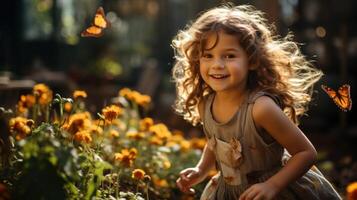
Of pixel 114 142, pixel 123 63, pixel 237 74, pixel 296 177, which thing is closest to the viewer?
pixel 296 177

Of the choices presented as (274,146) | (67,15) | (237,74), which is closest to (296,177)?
(274,146)

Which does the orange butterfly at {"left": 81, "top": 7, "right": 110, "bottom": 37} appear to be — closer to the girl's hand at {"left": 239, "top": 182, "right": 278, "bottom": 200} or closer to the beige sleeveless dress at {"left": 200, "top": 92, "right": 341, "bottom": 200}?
the beige sleeveless dress at {"left": 200, "top": 92, "right": 341, "bottom": 200}

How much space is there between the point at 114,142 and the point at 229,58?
1394 millimetres

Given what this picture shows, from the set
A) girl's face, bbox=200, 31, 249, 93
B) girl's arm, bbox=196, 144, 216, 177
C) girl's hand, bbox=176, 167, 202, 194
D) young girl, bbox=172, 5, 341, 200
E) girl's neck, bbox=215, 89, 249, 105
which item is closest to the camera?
young girl, bbox=172, 5, 341, 200

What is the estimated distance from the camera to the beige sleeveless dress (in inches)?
106

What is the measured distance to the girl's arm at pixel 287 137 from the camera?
8.14 ft

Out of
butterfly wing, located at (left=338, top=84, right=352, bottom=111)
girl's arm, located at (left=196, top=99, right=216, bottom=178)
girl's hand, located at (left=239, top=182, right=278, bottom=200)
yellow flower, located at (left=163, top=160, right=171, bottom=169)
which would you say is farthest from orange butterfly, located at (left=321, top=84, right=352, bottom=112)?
yellow flower, located at (left=163, top=160, right=171, bottom=169)

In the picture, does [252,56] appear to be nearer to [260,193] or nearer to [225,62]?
[225,62]

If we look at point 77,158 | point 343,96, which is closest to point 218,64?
point 343,96

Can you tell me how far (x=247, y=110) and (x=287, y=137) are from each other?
219 mm

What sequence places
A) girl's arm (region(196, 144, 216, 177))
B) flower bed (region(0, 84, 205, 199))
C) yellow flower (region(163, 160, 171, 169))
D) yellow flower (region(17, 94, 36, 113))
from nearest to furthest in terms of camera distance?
flower bed (region(0, 84, 205, 199)) < girl's arm (region(196, 144, 216, 177)) < yellow flower (region(163, 160, 171, 169)) < yellow flower (region(17, 94, 36, 113))

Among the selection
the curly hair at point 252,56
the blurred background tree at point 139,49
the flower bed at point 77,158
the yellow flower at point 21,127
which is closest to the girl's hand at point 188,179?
the flower bed at point 77,158

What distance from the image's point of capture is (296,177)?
8.14 feet

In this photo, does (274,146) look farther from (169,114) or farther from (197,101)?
(169,114)
